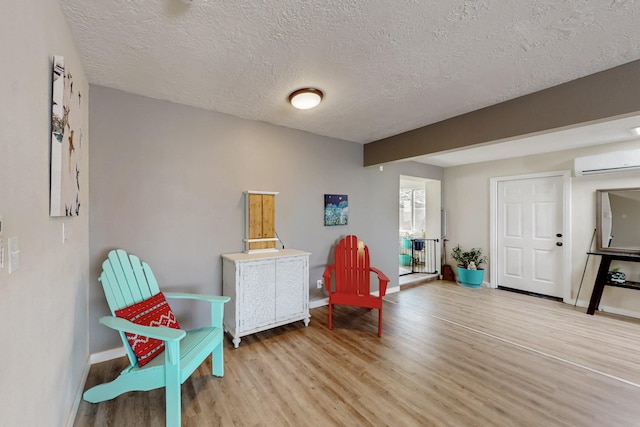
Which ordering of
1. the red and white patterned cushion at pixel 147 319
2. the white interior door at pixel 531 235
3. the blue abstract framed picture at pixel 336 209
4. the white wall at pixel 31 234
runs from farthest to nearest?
the white interior door at pixel 531 235 → the blue abstract framed picture at pixel 336 209 → the red and white patterned cushion at pixel 147 319 → the white wall at pixel 31 234

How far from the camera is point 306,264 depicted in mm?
3014

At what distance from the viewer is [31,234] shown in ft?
3.38

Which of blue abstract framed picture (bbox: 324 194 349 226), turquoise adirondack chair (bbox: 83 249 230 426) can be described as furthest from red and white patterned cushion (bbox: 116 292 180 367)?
blue abstract framed picture (bbox: 324 194 349 226)

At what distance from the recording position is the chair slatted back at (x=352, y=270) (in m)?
3.35

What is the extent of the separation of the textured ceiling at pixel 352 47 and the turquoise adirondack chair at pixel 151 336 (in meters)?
1.51

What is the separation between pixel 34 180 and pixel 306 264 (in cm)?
232

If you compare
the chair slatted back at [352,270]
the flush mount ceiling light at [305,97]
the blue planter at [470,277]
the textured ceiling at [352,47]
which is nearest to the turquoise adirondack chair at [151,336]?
the textured ceiling at [352,47]

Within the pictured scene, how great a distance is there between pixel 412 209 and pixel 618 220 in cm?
360

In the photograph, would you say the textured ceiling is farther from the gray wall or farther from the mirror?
the mirror

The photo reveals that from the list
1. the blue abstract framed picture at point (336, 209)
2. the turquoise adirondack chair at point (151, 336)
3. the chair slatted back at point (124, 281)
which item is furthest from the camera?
the blue abstract framed picture at point (336, 209)

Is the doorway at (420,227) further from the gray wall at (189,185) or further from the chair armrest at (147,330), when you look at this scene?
the chair armrest at (147,330)

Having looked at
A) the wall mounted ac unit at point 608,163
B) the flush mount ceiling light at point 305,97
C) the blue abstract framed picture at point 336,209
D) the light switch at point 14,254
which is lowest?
the light switch at point 14,254

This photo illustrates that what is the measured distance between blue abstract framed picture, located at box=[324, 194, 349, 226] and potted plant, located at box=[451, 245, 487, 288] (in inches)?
103

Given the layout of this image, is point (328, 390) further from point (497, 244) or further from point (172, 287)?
point (497, 244)
